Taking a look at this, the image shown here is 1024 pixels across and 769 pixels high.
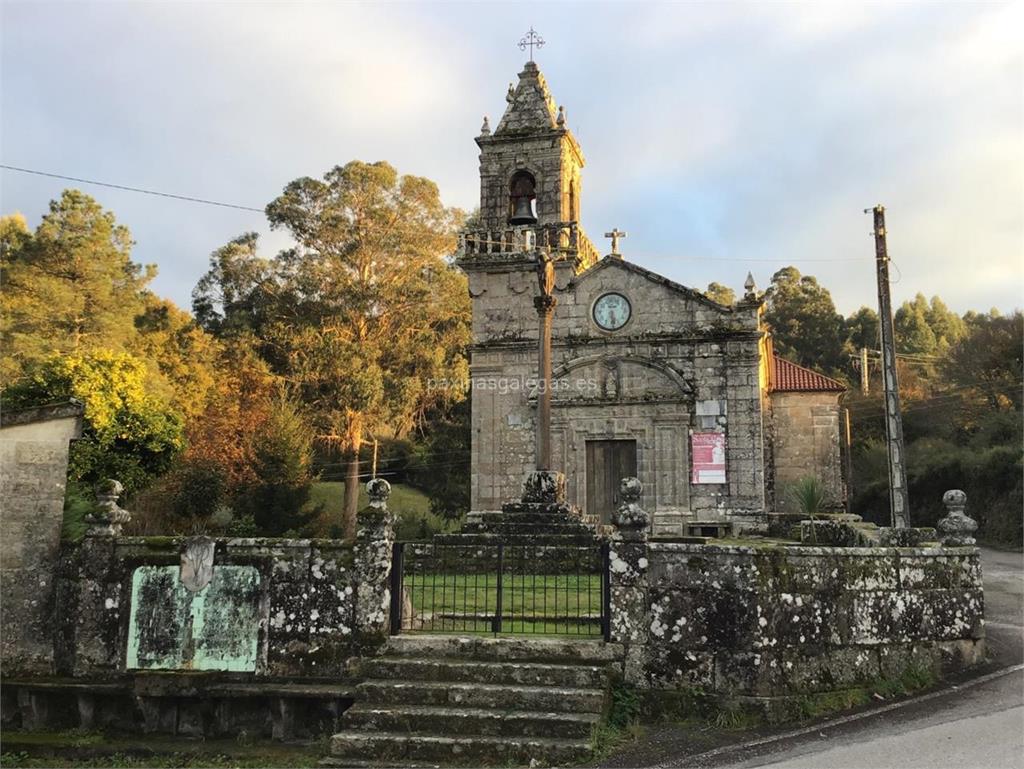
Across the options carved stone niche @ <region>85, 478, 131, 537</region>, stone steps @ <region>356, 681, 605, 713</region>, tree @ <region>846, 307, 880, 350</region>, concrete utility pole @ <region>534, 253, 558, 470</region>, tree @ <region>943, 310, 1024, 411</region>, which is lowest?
stone steps @ <region>356, 681, 605, 713</region>

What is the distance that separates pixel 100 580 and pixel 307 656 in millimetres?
2149

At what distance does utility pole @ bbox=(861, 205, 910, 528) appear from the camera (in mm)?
15867

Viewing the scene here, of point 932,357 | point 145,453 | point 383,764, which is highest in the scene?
point 932,357

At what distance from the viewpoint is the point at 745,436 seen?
21.0 metres

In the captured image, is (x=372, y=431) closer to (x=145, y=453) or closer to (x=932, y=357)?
(x=145, y=453)

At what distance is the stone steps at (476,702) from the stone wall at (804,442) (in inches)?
719

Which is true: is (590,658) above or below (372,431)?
below

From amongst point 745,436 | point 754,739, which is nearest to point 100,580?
point 754,739

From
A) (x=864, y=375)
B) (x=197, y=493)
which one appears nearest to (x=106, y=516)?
(x=197, y=493)

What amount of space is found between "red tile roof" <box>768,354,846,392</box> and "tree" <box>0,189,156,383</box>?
23329 millimetres

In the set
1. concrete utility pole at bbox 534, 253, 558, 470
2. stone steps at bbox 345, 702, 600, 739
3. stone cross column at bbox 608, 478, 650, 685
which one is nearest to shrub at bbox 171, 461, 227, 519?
concrete utility pole at bbox 534, 253, 558, 470

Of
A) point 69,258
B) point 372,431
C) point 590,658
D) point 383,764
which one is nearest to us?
point 383,764

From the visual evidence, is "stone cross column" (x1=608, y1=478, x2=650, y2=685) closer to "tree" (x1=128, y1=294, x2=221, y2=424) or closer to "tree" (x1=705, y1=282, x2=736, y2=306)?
"tree" (x1=128, y1=294, x2=221, y2=424)

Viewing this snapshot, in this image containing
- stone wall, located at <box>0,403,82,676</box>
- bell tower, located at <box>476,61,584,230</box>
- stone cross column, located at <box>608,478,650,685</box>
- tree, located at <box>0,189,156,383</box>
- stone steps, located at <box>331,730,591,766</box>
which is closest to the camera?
stone steps, located at <box>331,730,591,766</box>
